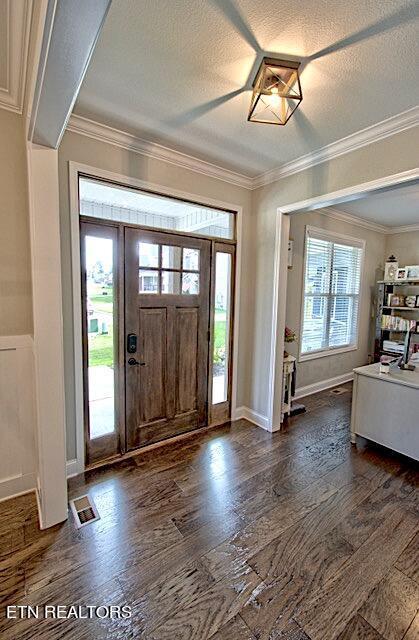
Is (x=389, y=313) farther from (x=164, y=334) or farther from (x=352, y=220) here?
(x=164, y=334)

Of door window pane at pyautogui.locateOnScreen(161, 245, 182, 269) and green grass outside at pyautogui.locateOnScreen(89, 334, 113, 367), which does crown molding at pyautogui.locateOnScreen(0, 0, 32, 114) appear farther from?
green grass outside at pyautogui.locateOnScreen(89, 334, 113, 367)

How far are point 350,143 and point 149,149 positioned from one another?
1630 mm

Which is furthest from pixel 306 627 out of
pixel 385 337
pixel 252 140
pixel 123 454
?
pixel 385 337

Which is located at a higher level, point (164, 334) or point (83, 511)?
point (164, 334)

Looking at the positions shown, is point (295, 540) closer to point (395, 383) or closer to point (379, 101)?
point (395, 383)

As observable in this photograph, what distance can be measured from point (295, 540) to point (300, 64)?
108 inches

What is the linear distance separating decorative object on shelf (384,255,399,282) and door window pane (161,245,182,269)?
3.95 meters

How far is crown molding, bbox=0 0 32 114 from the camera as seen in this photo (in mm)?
1264

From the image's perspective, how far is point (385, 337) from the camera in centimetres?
514

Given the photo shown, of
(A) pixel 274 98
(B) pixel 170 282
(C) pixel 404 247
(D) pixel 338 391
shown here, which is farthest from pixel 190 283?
(C) pixel 404 247

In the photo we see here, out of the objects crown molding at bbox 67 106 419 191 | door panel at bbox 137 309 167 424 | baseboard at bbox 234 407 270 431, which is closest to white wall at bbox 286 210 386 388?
crown molding at bbox 67 106 419 191

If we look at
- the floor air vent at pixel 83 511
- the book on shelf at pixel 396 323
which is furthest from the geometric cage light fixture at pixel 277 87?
the book on shelf at pixel 396 323

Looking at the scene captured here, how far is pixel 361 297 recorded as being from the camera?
5016 mm

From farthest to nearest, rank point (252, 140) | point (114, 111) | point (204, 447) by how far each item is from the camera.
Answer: point (204, 447) < point (252, 140) < point (114, 111)
